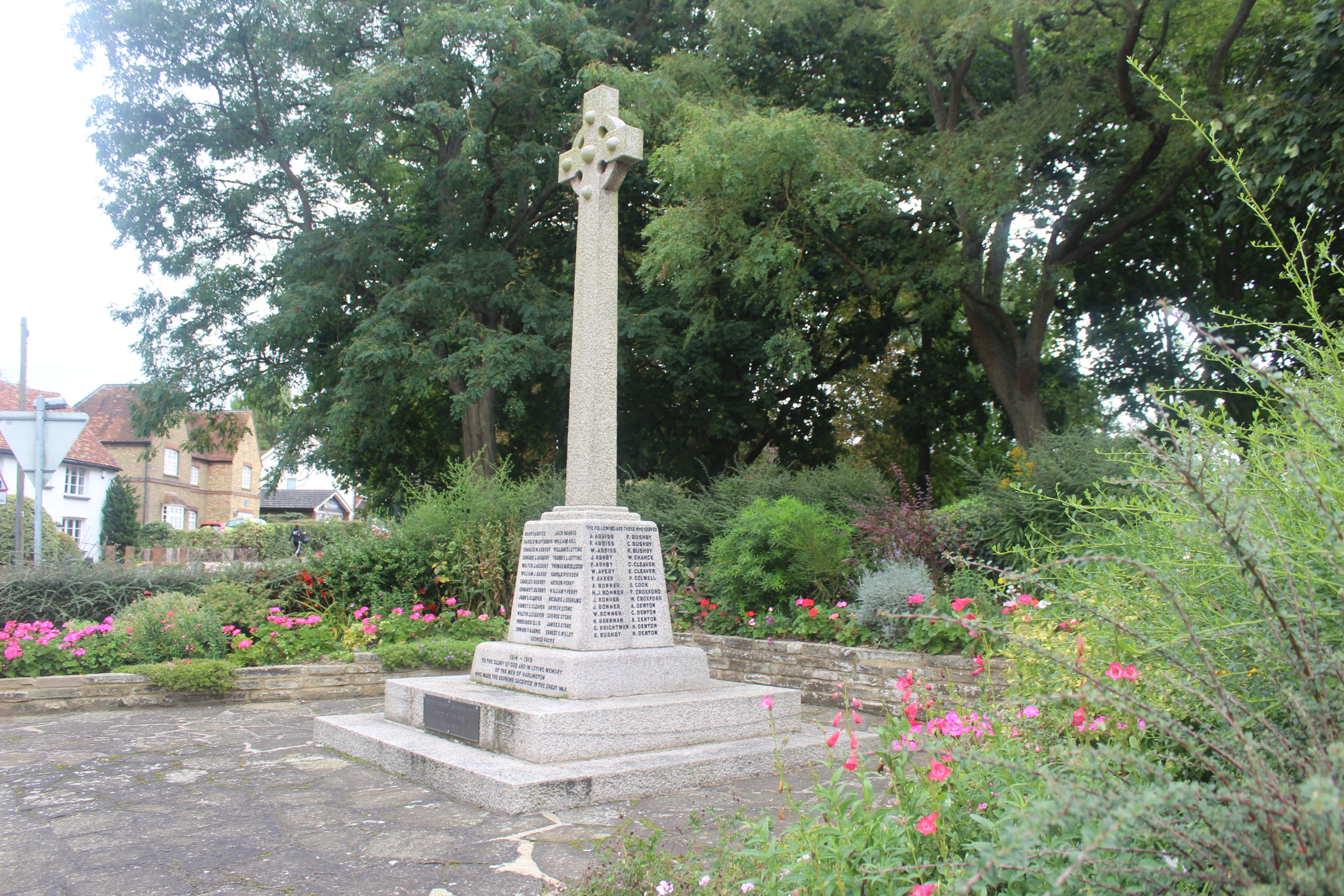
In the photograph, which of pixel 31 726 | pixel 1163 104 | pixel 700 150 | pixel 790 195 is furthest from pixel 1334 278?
pixel 31 726

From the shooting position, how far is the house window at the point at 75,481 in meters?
36.7

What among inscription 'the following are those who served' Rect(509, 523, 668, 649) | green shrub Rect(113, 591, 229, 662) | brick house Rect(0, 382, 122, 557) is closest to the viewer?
inscription 'the following are those who served' Rect(509, 523, 668, 649)

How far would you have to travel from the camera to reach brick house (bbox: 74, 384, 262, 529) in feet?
141

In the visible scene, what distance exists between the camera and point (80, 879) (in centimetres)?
373

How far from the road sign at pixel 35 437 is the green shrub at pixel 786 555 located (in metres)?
7.05

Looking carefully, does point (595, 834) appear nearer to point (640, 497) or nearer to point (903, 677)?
point (903, 677)

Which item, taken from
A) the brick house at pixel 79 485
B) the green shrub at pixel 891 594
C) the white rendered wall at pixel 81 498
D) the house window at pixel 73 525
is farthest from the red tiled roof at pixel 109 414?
the green shrub at pixel 891 594

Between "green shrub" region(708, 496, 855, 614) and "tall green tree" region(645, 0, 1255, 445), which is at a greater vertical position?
"tall green tree" region(645, 0, 1255, 445)

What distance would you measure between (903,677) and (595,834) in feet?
5.86

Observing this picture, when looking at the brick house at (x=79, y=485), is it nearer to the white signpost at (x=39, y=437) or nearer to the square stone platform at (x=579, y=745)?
the white signpost at (x=39, y=437)

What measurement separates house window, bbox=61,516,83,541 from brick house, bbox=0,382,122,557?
2 centimetres

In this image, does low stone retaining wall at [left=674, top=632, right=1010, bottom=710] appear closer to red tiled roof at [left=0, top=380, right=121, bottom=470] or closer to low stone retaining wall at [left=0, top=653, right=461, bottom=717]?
low stone retaining wall at [left=0, top=653, right=461, bottom=717]

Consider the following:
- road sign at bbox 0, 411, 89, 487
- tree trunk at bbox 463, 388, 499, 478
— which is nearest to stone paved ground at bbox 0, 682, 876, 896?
road sign at bbox 0, 411, 89, 487

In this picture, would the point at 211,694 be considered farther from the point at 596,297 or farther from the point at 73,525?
the point at 73,525
